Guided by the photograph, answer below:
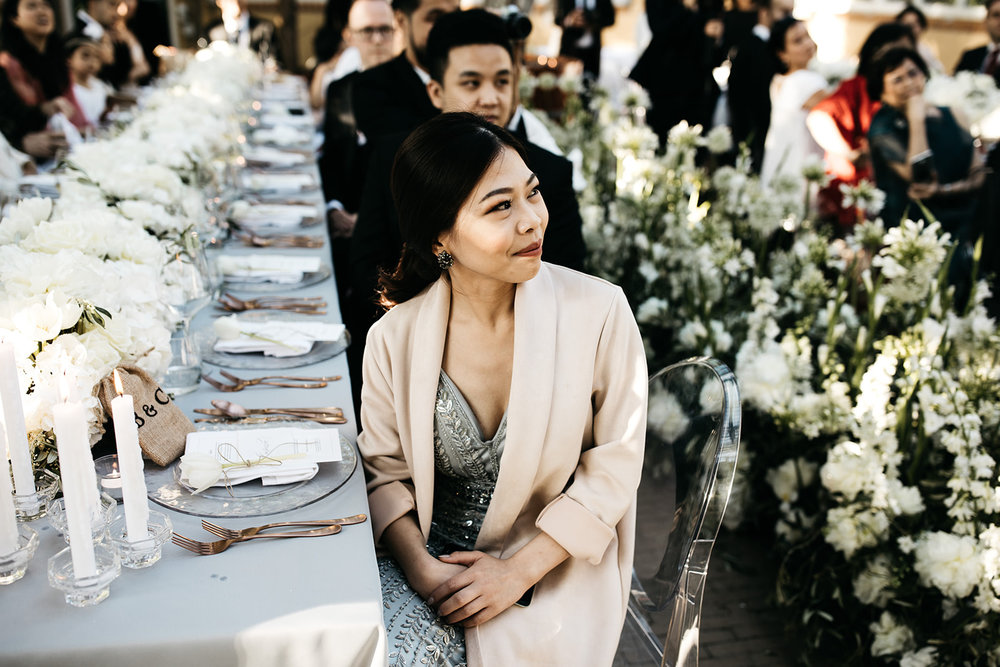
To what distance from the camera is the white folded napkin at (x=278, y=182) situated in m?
3.83

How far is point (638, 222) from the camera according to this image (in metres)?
3.56

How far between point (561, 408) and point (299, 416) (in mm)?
561

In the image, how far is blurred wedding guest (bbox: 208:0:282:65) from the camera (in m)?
9.80

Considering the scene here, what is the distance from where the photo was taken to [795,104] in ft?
16.4

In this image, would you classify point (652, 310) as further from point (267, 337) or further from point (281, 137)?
point (281, 137)

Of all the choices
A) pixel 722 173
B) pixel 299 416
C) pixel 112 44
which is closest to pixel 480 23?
pixel 722 173

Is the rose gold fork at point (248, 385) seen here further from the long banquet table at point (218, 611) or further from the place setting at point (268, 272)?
the place setting at point (268, 272)

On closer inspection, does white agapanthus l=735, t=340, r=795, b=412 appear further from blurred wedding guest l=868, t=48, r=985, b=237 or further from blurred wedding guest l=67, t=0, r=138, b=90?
blurred wedding guest l=67, t=0, r=138, b=90

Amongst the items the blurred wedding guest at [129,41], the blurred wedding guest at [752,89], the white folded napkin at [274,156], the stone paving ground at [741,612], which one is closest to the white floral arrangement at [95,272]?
the stone paving ground at [741,612]

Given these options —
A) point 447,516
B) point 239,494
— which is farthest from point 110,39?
point 239,494

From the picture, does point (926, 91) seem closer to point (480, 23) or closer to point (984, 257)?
point (984, 257)

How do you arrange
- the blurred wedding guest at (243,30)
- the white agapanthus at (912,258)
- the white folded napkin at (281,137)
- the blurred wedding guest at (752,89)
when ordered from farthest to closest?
the blurred wedding guest at (243,30), the blurred wedding guest at (752,89), the white folded napkin at (281,137), the white agapanthus at (912,258)

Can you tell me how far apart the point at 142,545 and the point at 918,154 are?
3.72 metres

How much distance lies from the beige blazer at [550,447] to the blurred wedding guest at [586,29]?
21.4 feet
